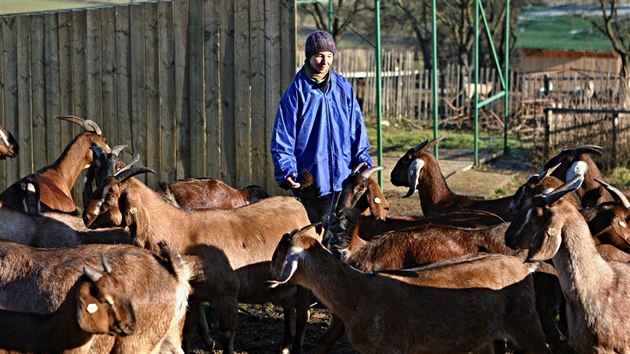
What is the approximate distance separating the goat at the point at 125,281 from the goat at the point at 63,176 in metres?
2.93

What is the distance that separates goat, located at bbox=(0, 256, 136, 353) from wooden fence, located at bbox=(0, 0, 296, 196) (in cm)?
619

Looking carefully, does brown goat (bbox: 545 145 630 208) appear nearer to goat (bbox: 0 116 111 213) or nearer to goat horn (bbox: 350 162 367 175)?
goat horn (bbox: 350 162 367 175)

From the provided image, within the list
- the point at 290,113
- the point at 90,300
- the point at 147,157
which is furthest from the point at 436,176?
the point at 90,300

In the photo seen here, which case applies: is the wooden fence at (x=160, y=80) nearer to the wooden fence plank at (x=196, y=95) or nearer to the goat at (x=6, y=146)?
the wooden fence plank at (x=196, y=95)

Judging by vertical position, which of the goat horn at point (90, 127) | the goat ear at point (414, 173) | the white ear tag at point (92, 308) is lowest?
the white ear tag at point (92, 308)

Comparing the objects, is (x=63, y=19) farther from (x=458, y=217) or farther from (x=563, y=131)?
(x=563, y=131)

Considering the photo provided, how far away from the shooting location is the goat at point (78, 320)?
19.3 feet

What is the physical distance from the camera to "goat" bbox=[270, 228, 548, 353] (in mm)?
6664

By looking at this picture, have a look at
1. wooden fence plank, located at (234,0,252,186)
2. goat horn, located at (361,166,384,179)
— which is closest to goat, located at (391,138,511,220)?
goat horn, located at (361,166,384,179)

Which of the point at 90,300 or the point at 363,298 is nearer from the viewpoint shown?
the point at 90,300

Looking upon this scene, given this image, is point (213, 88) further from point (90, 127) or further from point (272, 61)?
point (90, 127)

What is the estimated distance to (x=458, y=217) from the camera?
8.89 metres

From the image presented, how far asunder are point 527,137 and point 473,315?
16770 millimetres

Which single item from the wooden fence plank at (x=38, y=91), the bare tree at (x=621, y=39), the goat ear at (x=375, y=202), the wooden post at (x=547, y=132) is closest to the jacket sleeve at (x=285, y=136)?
the goat ear at (x=375, y=202)
